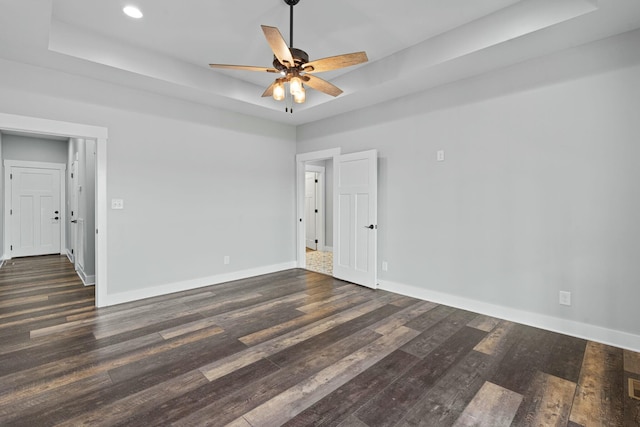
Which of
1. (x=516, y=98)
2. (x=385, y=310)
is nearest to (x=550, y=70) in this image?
(x=516, y=98)

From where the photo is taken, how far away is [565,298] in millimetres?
2889

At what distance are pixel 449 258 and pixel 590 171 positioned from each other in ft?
5.18

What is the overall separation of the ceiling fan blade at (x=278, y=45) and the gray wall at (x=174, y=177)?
246 centimetres

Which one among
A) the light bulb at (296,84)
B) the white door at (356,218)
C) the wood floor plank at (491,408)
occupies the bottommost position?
the wood floor plank at (491,408)

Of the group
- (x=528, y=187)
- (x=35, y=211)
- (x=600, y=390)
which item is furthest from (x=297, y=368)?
(x=35, y=211)

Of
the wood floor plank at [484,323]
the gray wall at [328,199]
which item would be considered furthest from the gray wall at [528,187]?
the gray wall at [328,199]

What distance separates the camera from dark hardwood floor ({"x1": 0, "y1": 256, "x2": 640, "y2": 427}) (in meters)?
1.80

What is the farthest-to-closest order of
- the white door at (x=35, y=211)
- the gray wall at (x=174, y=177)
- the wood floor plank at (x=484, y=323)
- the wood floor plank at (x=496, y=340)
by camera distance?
the white door at (x=35, y=211) < the gray wall at (x=174, y=177) < the wood floor plank at (x=484, y=323) < the wood floor plank at (x=496, y=340)

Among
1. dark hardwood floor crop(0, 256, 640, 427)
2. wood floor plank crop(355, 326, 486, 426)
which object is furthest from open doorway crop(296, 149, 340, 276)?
wood floor plank crop(355, 326, 486, 426)

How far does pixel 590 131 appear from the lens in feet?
9.02

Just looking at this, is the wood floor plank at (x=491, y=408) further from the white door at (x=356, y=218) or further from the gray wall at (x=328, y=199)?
the gray wall at (x=328, y=199)

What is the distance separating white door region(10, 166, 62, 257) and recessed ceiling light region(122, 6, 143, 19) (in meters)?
6.26

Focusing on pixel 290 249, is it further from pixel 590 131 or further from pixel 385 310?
pixel 590 131

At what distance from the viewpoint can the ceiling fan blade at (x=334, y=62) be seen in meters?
2.34
